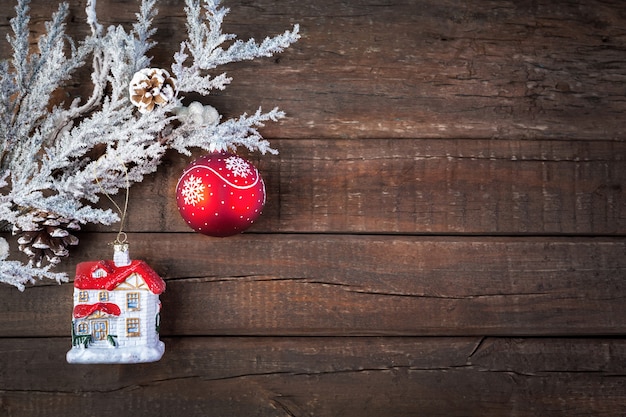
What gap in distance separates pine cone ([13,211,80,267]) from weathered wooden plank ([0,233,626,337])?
0.28 feet

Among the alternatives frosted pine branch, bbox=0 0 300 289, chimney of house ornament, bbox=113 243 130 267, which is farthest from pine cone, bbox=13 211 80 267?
chimney of house ornament, bbox=113 243 130 267

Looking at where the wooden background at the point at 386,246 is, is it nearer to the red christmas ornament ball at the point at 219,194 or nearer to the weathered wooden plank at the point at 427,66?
the weathered wooden plank at the point at 427,66

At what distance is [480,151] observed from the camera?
50.4 inches

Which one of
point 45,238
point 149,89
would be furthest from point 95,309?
point 149,89

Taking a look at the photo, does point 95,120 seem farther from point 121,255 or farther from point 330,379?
point 330,379

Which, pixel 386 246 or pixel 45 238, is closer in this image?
pixel 45 238

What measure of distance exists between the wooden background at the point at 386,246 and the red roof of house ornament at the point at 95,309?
0.15 m

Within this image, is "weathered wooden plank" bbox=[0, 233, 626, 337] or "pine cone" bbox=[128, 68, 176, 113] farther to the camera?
"weathered wooden plank" bbox=[0, 233, 626, 337]

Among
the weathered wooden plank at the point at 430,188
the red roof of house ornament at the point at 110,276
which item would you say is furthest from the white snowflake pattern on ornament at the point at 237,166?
the red roof of house ornament at the point at 110,276

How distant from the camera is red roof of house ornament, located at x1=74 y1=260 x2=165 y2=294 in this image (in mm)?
1114

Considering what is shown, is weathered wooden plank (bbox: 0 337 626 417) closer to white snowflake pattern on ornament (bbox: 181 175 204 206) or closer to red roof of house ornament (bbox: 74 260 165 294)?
red roof of house ornament (bbox: 74 260 165 294)

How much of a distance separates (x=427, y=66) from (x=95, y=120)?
2.38 ft

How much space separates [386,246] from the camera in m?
1.26

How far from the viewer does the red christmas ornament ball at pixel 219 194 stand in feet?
3.50
